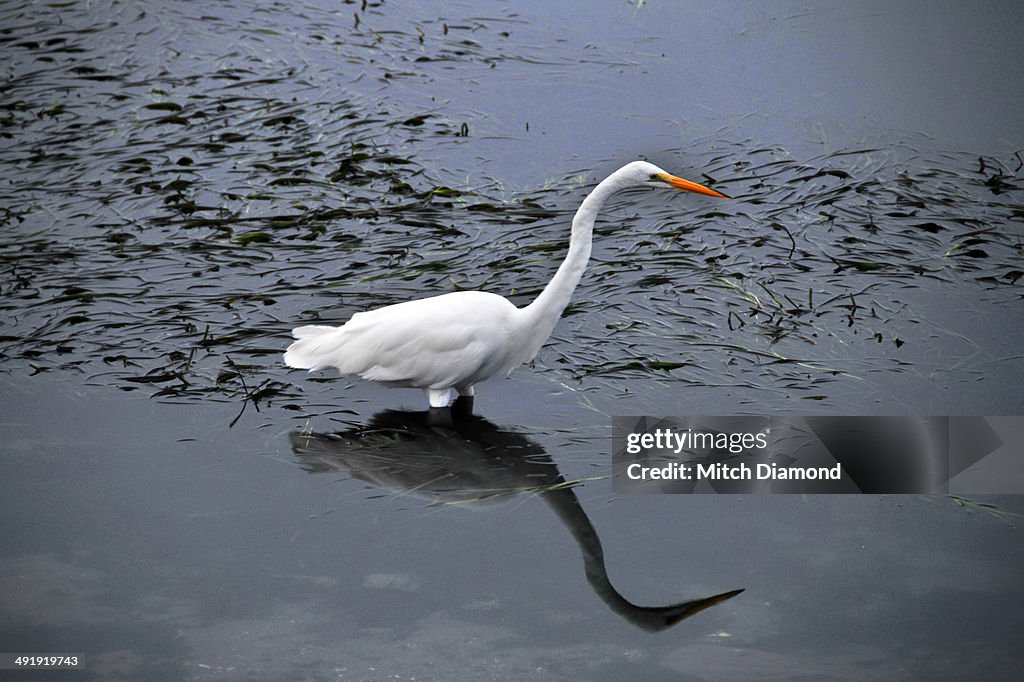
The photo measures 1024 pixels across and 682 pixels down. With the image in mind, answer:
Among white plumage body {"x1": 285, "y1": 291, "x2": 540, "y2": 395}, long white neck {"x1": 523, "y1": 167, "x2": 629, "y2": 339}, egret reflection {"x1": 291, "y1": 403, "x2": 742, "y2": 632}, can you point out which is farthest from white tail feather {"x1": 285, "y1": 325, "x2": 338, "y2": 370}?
long white neck {"x1": 523, "y1": 167, "x2": 629, "y2": 339}

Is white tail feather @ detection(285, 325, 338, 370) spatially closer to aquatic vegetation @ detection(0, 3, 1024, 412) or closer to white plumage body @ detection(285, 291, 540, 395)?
white plumage body @ detection(285, 291, 540, 395)

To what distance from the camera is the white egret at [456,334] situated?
5.68 meters

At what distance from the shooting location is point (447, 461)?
554 cm

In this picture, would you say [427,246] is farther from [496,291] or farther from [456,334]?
[456,334]

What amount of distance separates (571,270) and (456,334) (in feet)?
1.88

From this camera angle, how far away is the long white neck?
5.64 meters

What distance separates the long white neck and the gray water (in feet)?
1.27

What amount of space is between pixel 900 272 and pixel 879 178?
124 cm

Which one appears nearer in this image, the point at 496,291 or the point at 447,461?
the point at 447,461

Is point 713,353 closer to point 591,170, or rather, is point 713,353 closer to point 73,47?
point 591,170

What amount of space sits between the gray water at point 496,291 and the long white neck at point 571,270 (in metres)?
0.39

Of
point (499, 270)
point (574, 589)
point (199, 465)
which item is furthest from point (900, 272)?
point (199, 465)

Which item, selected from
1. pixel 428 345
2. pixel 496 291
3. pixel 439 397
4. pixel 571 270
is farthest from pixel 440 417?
pixel 496 291

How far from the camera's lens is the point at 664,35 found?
34.7 feet
